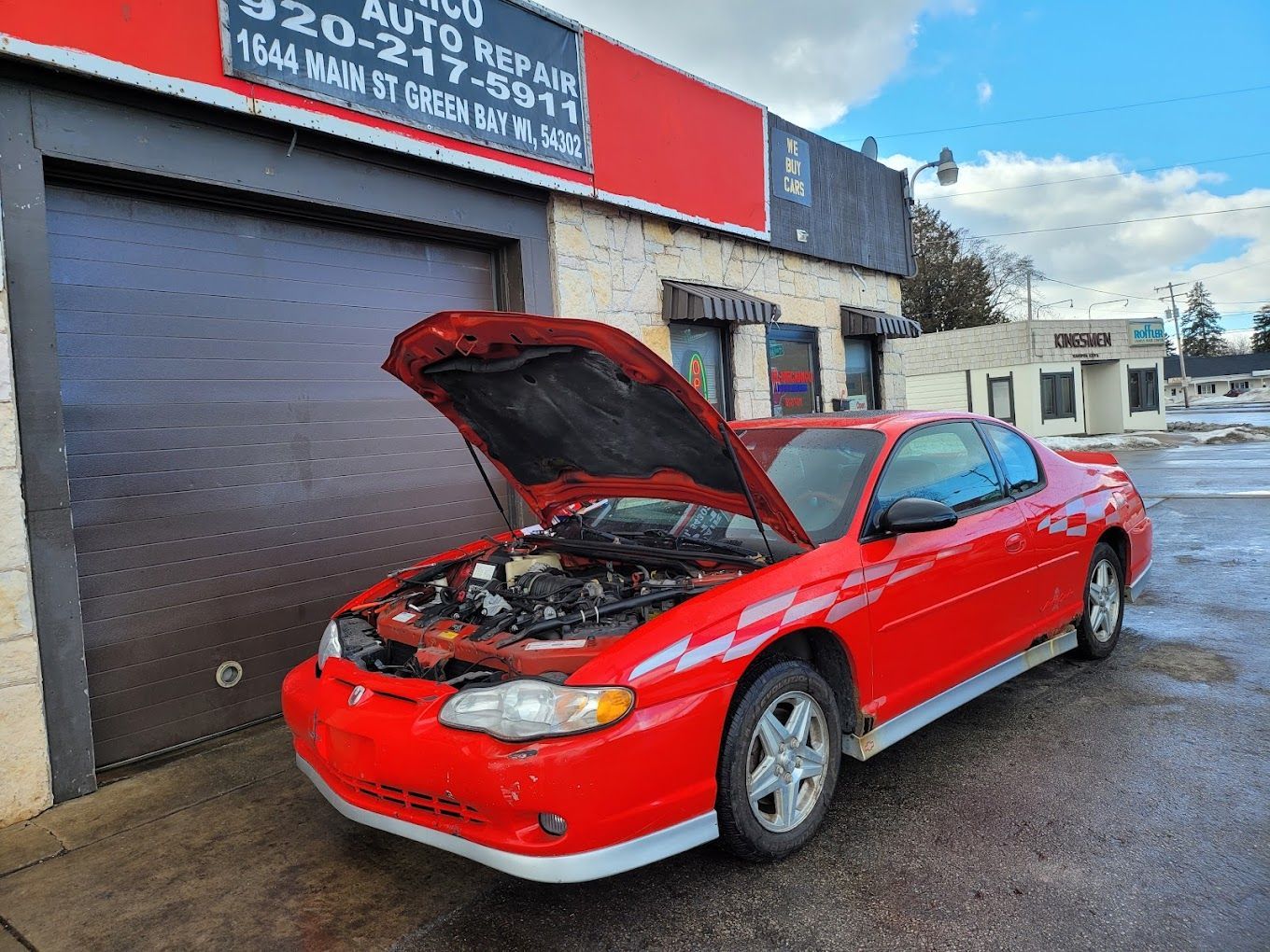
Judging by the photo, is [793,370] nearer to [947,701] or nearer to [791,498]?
[791,498]

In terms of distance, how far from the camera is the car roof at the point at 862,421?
12.3ft

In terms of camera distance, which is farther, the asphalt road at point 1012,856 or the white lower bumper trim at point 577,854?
the asphalt road at point 1012,856

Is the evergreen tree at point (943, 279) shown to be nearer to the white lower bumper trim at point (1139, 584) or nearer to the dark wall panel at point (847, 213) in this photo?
the dark wall panel at point (847, 213)

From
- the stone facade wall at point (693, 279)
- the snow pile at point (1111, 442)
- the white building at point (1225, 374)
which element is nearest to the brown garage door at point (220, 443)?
the stone facade wall at point (693, 279)

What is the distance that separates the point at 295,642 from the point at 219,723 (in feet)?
2.04

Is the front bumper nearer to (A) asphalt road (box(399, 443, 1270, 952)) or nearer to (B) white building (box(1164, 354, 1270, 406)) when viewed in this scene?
(A) asphalt road (box(399, 443, 1270, 952))

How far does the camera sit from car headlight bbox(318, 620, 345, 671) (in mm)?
3119

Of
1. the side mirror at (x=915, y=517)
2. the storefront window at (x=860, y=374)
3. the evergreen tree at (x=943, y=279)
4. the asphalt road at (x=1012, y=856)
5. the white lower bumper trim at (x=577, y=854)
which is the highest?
the evergreen tree at (x=943, y=279)

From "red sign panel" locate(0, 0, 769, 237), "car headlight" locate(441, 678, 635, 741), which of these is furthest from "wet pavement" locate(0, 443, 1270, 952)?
"red sign panel" locate(0, 0, 769, 237)

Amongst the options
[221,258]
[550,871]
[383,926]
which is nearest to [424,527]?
[221,258]

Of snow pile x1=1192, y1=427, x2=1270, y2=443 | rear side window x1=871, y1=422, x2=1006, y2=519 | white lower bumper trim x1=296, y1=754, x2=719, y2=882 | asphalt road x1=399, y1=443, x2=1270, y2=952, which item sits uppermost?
rear side window x1=871, y1=422, x2=1006, y2=519

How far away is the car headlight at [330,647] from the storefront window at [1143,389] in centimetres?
3629

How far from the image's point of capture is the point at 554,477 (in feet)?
13.1

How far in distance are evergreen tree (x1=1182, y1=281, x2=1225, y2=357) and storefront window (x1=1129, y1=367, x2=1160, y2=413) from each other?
8056 centimetres
